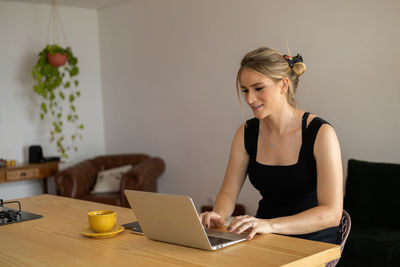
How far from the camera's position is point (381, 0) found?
12.1 feet

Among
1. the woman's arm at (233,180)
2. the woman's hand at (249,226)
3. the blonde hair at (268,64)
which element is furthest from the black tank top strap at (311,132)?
the woman's hand at (249,226)

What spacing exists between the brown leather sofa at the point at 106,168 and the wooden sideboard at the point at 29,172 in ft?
0.99

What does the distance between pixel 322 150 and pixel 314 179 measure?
0.17m

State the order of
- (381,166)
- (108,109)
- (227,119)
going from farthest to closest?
(108,109), (227,119), (381,166)

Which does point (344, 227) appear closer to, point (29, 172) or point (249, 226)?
point (249, 226)

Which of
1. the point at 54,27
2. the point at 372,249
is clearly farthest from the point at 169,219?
the point at 54,27

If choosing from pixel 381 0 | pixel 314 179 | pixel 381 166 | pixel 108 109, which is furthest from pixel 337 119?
pixel 108 109

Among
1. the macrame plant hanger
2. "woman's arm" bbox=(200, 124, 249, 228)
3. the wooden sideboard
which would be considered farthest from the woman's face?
the macrame plant hanger

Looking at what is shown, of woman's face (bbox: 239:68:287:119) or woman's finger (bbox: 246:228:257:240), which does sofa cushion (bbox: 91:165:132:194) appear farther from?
woman's finger (bbox: 246:228:257:240)

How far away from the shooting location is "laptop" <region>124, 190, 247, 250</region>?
4.93 feet

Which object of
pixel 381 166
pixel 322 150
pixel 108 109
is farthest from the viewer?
pixel 108 109

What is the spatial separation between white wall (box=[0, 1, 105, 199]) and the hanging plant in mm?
103

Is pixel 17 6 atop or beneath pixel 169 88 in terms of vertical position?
atop

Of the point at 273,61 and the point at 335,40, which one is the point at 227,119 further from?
the point at 273,61
